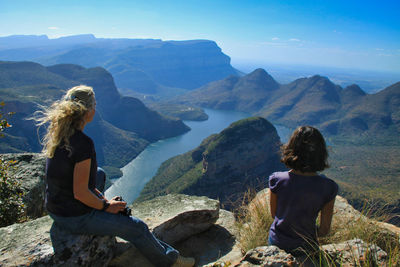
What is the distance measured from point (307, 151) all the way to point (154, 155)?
335 ft

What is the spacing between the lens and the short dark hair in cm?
292

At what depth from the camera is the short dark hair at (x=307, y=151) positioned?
9.57 ft

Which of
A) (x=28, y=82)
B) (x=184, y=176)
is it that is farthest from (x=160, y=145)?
(x=28, y=82)

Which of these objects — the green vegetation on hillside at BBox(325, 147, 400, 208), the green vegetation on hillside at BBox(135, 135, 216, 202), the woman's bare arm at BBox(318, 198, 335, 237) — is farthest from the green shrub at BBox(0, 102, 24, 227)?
the green vegetation on hillside at BBox(135, 135, 216, 202)

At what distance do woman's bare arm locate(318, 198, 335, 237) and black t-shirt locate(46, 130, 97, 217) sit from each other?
2737 millimetres

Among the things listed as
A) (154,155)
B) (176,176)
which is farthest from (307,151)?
(154,155)

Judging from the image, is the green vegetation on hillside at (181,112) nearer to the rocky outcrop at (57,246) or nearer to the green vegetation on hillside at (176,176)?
the green vegetation on hillside at (176,176)

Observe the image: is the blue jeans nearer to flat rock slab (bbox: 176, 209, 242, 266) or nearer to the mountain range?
flat rock slab (bbox: 176, 209, 242, 266)

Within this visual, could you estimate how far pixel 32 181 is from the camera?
4531 millimetres

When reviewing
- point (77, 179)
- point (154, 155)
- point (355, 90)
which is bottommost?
point (154, 155)

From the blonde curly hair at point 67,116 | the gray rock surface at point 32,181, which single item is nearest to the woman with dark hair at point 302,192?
the blonde curly hair at point 67,116

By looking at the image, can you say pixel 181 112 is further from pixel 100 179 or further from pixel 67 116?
pixel 67 116

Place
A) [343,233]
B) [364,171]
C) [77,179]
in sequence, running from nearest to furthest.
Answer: [77,179] → [343,233] → [364,171]

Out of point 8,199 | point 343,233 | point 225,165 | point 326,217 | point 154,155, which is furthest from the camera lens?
point 154,155
